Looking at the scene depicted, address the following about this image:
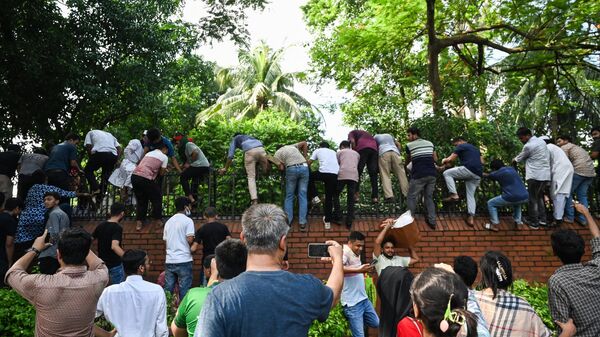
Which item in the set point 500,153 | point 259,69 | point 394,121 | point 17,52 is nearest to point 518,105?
point 259,69

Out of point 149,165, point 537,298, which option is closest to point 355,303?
point 537,298

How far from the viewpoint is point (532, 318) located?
3109mm

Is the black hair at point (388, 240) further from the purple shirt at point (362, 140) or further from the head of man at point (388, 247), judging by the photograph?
the purple shirt at point (362, 140)

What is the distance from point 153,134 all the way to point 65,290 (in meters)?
4.97

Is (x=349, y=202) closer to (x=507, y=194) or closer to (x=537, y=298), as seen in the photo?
(x=507, y=194)

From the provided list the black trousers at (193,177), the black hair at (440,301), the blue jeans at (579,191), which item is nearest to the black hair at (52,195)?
the black trousers at (193,177)

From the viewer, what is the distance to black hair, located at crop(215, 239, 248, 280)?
311cm

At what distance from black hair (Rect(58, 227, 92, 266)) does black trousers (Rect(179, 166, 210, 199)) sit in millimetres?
5420

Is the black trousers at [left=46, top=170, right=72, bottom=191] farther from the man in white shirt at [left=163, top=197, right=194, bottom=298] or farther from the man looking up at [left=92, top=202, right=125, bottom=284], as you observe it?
the man in white shirt at [left=163, top=197, right=194, bottom=298]

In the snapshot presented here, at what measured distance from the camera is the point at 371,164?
8.98 meters

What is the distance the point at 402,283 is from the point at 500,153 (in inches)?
293

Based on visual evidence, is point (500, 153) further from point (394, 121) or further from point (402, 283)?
point (402, 283)

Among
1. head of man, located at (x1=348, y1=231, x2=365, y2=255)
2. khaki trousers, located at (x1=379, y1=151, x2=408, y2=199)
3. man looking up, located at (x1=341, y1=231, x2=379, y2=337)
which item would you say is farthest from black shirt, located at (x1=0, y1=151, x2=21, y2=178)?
khaki trousers, located at (x1=379, y1=151, x2=408, y2=199)

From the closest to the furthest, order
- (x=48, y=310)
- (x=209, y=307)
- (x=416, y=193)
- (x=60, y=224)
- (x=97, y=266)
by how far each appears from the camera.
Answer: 1. (x=209, y=307)
2. (x=48, y=310)
3. (x=97, y=266)
4. (x=60, y=224)
5. (x=416, y=193)
